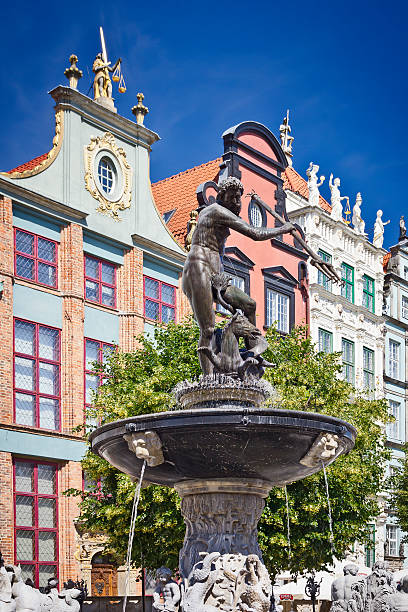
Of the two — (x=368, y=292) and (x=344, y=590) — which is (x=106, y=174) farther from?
(x=344, y=590)

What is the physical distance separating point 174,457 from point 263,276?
2580cm

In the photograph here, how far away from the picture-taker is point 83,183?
93.1 feet

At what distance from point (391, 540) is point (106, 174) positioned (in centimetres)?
2082

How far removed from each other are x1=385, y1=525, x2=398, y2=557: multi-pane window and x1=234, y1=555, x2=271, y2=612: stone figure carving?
32169mm

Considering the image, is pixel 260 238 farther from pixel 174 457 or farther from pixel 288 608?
pixel 288 608

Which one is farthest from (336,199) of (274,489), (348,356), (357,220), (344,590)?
(344,590)

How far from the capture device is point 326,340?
38.6 meters

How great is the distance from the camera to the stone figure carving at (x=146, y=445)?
30.0 feet

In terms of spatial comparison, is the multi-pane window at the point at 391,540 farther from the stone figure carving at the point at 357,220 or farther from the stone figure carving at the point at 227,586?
the stone figure carving at the point at 227,586

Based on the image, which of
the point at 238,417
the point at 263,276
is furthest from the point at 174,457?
the point at 263,276

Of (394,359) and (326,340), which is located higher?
(326,340)

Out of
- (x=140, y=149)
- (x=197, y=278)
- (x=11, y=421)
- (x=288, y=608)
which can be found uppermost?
(x=140, y=149)

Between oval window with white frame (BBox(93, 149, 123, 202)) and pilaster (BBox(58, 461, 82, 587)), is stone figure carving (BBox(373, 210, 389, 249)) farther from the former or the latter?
pilaster (BBox(58, 461, 82, 587))

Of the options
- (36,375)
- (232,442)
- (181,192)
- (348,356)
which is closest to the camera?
(232,442)
